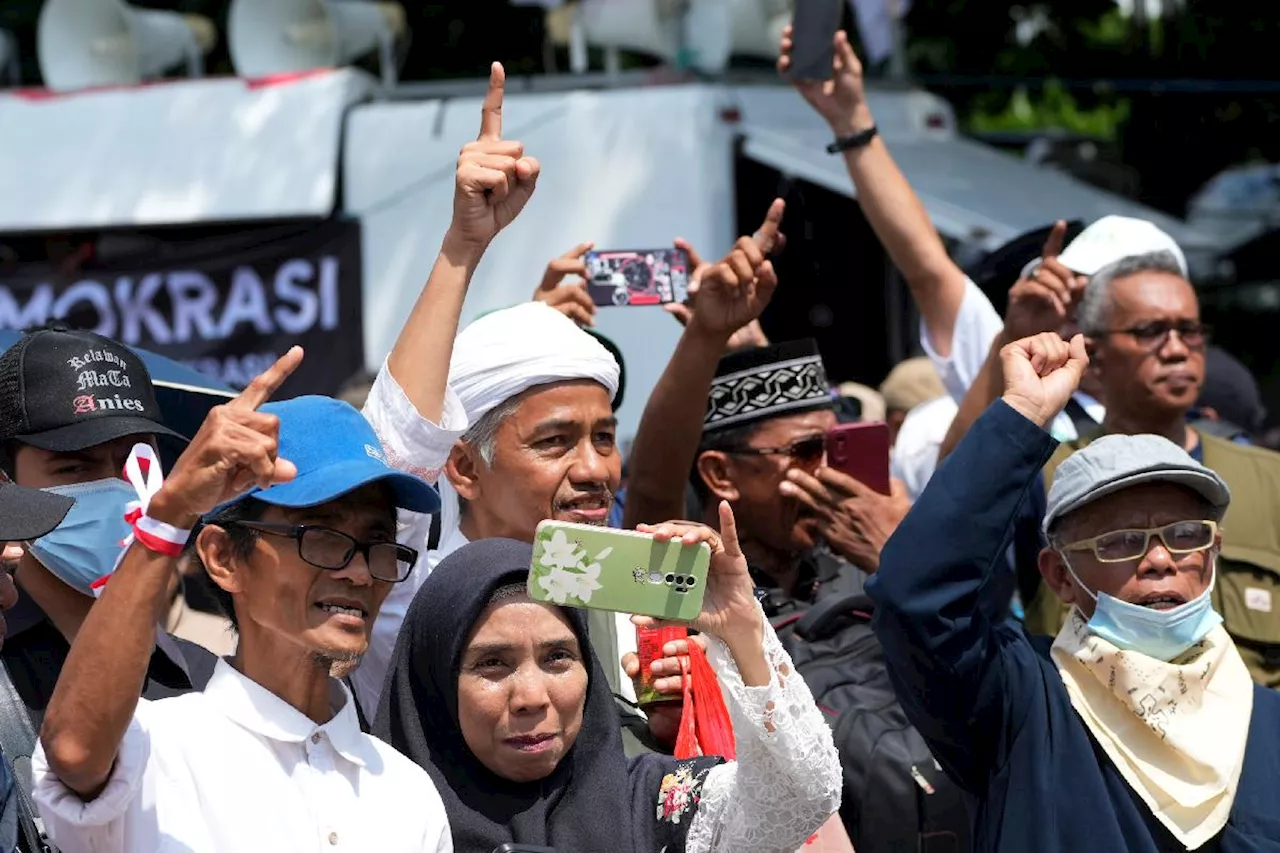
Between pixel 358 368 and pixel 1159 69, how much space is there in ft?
19.6

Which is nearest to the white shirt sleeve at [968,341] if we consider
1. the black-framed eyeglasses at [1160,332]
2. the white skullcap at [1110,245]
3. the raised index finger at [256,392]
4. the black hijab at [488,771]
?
the white skullcap at [1110,245]

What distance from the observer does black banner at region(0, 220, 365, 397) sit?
33.1 feet

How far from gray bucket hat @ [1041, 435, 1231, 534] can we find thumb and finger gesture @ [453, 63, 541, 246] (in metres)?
1.15

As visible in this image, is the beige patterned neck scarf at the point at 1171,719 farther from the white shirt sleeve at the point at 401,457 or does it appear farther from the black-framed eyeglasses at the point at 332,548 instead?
the black-framed eyeglasses at the point at 332,548

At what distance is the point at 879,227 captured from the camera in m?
5.32

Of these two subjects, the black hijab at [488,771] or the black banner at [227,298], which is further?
the black banner at [227,298]

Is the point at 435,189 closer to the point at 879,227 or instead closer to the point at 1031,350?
the point at 879,227

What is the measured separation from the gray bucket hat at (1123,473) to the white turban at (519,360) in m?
0.94

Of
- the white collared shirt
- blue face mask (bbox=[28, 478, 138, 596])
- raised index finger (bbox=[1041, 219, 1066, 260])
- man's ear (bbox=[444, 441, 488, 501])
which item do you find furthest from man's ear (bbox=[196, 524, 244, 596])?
raised index finger (bbox=[1041, 219, 1066, 260])

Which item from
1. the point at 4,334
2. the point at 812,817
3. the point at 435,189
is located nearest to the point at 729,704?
the point at 812,817

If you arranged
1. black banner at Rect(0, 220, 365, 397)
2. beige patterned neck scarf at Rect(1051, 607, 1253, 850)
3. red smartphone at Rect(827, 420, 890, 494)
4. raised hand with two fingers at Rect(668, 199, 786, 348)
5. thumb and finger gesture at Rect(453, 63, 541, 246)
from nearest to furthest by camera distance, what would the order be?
1. beige patterned neck scarf at Rect(1051, 607, 1253, 850)
2. thumb and finger gesture at Rect(453, 63, 541, 246)
3. raised hand with two fingers at Rect(668, 199, 786, 348)
4. red smartphone at Rect(827, 420, 890, 494)
5. black banner at Rect(0, 220, 365, 397)

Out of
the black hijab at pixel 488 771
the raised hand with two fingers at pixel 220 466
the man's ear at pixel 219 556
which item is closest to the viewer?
the raised hand with two fingers at pixel 220 466

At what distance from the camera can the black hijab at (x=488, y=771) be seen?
330cm

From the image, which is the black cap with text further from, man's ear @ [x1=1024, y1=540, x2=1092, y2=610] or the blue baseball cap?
man's ear @ [x1=1024, y1=540, x2=1092, y2=610]
